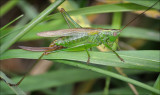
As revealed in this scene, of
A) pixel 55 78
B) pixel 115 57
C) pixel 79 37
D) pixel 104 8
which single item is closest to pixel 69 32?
pixel 79 37

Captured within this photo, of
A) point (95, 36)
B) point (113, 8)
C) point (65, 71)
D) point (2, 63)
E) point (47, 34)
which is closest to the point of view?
point (47, 34)

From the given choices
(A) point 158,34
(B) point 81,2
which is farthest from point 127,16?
(B) point 81,2

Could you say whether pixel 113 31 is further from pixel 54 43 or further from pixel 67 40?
pixel 54 43

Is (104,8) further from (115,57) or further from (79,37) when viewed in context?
(115,57)

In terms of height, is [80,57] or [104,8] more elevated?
[104,8]

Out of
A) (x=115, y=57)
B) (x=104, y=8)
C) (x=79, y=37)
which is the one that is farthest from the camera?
(x=79, y=37)

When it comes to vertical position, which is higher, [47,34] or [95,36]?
[47,34]

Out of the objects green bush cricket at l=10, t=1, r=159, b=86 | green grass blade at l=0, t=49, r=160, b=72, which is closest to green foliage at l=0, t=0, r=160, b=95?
green grass blade at l=0, t=49, r=160, b=72

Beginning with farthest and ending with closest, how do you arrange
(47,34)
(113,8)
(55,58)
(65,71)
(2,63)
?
(2,63) < (65,71) < (113,8) < (47,34) < (55,58)

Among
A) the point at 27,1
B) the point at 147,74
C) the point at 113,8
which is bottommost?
the point at 147,74
